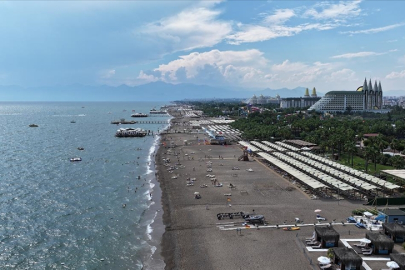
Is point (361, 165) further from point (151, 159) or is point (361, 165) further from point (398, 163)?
point (151, 159)

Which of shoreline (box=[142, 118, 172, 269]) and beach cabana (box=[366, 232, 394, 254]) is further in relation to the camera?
shoreline (box=[142, 118, 172, 269])

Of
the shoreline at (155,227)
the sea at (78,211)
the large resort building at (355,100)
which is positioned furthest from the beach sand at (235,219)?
the large resort building at (355,100)

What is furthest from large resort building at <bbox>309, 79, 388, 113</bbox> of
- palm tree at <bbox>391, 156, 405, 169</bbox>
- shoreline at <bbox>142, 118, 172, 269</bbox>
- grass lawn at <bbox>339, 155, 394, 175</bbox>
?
shoreline at <bbox>142, 118, 172, 269</bbox>

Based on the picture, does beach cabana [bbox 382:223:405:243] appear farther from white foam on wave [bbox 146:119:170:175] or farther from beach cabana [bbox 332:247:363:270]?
white foam on wave [bbox 146:119:170:175]

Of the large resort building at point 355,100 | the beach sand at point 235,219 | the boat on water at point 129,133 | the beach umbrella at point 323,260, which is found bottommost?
the beach sand at point 235,219

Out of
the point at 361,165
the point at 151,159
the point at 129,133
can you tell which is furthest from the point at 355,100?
the point at 151,159

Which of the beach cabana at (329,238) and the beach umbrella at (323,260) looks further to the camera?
the beach cabana at (329,238)

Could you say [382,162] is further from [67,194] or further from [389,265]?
[67,194]

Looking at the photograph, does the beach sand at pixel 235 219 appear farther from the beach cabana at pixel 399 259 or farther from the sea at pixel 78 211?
the beach cabana at pixel 399 259
